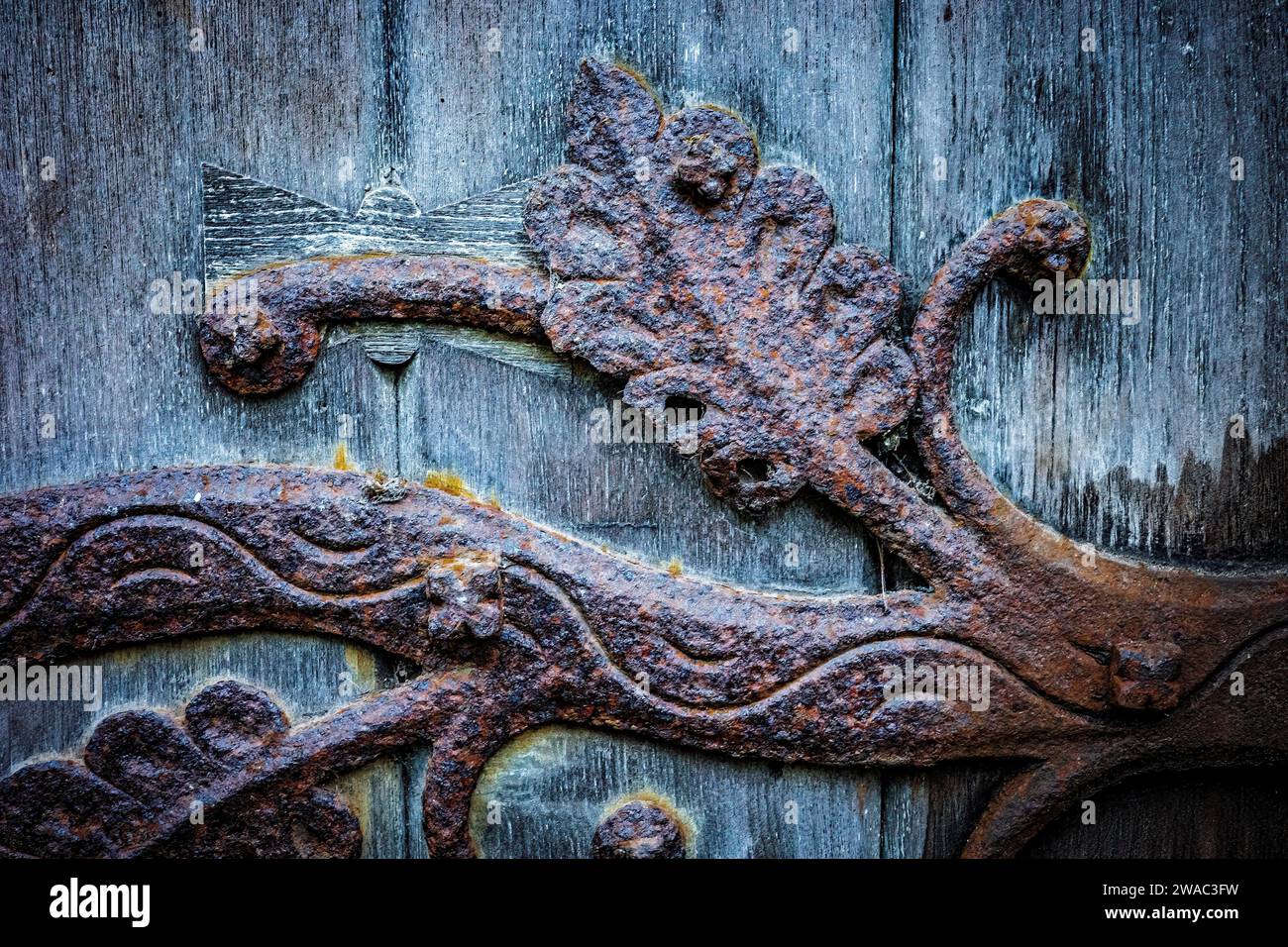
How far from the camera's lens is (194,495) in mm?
1129

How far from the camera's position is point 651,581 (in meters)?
1.15

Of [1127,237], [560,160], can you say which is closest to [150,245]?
[560,160]

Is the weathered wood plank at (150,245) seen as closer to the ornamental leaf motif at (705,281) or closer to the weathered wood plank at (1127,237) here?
the ornamental leaf motif at (705,281)

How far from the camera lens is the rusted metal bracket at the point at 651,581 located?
1111 millimetres

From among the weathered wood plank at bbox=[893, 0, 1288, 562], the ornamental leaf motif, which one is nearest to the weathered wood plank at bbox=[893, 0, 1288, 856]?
the weathered wood plank at bbox=[893, 0, 1288, 562]

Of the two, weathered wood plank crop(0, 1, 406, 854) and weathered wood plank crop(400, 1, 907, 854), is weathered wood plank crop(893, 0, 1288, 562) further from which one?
weathered wood plank crop(0, 1, 406, 854)

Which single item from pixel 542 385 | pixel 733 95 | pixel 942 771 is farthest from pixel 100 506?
pixel 942 771

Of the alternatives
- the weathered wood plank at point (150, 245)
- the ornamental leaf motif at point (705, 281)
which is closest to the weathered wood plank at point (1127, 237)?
the ornamental leaf motif at point (705, 281)

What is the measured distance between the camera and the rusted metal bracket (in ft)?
3.65

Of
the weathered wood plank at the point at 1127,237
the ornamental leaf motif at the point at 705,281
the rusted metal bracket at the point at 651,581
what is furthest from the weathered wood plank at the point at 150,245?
the weathered wood plank at the point at 1127,237

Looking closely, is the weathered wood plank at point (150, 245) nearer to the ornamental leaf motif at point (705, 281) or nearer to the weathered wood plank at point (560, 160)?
the weathered wood plank at point (560, 160)

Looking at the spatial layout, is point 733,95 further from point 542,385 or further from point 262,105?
point 262,105

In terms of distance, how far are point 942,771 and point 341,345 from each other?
100 centimetres

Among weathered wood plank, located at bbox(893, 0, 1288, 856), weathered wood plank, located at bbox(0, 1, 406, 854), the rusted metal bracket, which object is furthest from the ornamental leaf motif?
weathered wood plank, located at bbox(0, 1, 406, 854)
